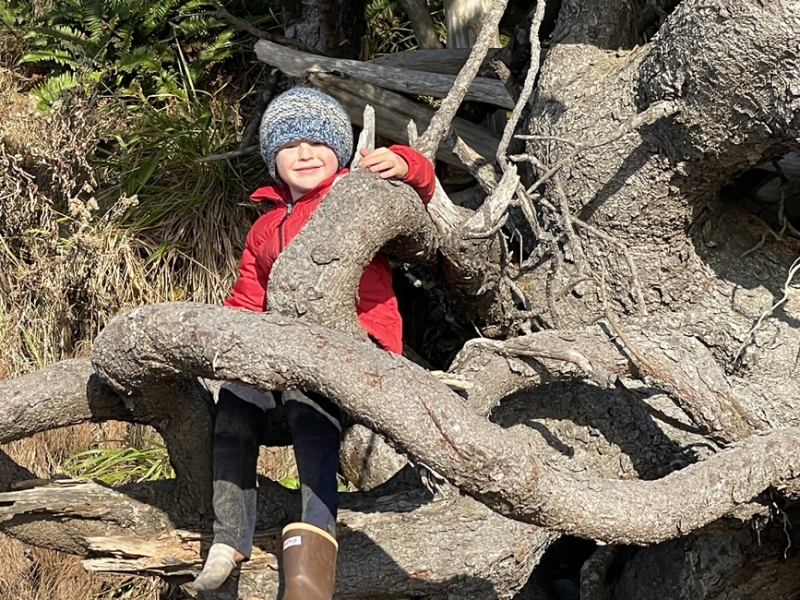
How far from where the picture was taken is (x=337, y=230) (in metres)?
3.10

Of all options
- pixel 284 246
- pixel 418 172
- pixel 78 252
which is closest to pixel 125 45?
pixel 78 252

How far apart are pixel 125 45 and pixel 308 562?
14.9ft

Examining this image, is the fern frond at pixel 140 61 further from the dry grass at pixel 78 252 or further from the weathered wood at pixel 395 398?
the weathered wood at pixel 395 398

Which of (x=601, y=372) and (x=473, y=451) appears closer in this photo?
(x=473, y=451)

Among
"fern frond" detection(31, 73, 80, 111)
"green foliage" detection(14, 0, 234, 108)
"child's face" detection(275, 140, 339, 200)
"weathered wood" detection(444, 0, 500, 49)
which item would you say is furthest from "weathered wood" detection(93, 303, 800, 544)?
"green foliage" detection(14, 0, 234, 108)

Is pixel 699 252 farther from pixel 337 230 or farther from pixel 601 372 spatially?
pixel 337 230

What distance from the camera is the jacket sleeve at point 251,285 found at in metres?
3.73

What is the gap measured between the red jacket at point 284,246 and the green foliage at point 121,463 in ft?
6.59

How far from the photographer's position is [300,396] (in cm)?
326

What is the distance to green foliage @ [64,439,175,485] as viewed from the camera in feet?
18.1

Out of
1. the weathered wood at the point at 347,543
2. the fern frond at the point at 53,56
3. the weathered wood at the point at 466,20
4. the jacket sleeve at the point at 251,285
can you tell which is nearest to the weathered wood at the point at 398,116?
the weathered wood at the point at 466,20

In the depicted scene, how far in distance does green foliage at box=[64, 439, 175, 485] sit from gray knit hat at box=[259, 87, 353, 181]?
223 cm

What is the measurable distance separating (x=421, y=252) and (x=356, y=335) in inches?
20.6

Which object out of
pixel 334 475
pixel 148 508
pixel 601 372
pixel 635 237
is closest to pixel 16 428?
pixel 148 508
